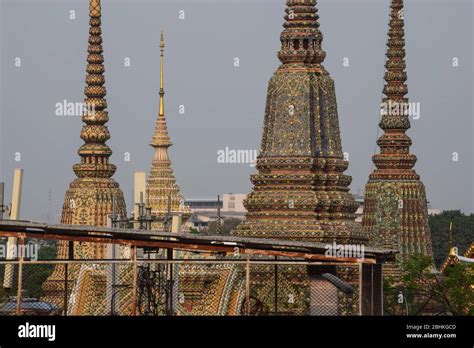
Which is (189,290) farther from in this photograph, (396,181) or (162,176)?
(162,176)

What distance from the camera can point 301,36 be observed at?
91500 millimetres

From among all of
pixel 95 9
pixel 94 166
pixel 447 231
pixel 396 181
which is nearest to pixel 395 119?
pixel 396 181

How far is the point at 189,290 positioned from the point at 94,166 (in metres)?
26.6

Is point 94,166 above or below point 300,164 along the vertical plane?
above

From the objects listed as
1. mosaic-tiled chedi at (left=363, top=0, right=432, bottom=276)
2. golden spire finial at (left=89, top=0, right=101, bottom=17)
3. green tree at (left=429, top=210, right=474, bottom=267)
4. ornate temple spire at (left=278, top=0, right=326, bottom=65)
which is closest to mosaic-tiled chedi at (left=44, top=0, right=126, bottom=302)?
golden spire finial at (left=89, top=0, right=101, bottom=17)

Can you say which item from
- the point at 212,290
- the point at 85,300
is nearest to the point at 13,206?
the point at 85,300

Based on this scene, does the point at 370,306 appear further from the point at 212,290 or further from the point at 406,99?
the point at 406,99

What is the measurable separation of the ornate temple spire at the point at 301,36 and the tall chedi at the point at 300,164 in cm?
9

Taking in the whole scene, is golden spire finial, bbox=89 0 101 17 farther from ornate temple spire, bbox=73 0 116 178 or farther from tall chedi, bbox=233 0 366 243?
tall chedi, bbox=233 0 366 243

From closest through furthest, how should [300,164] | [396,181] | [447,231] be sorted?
1. [300,164]
2. [396,181]
3. [447,231]

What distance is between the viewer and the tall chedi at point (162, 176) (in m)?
127

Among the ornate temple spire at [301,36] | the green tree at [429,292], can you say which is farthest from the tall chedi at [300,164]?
the green tree at [429,292]

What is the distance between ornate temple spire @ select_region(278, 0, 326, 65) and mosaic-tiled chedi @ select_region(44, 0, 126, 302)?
Answer: 1644cm
